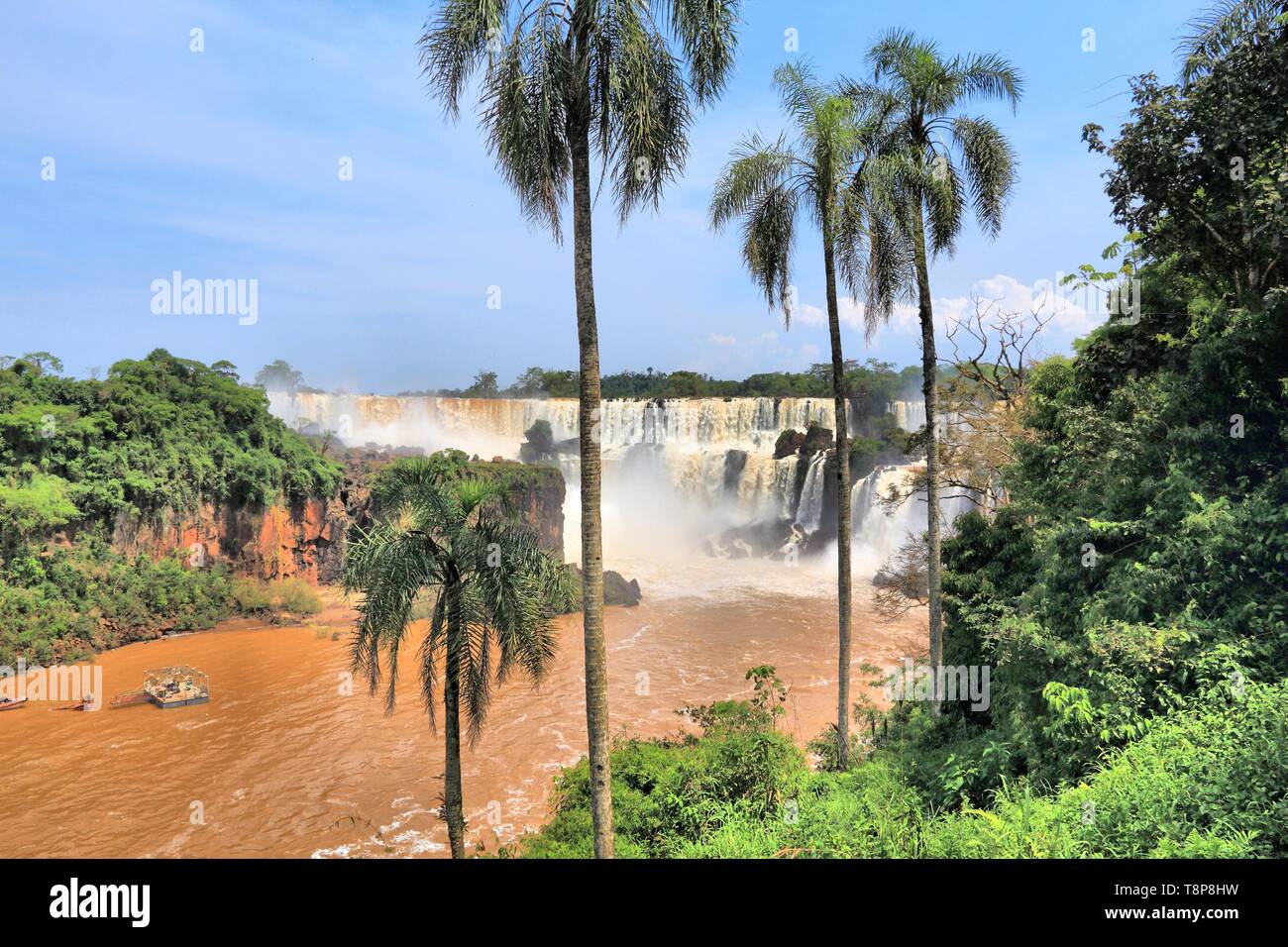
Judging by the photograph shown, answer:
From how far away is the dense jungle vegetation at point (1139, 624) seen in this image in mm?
4625

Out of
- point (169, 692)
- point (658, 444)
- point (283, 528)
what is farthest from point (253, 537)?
point (658, 444)

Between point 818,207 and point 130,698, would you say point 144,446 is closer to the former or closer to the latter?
point 130,698

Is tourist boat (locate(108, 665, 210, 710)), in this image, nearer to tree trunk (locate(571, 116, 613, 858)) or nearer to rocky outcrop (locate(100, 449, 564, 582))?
rocky outcrop (locate(100, 449, 564, 582))

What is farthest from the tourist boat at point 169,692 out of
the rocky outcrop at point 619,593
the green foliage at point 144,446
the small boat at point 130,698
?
the rocky outcrop at point 619,593

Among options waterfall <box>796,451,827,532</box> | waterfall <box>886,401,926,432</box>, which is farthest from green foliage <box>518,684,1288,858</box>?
waterfall <box>886,401,926,432</box>

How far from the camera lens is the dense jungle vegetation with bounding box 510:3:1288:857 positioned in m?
4.62

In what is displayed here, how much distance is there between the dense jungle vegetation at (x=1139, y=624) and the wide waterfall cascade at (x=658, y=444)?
26421 millimetres

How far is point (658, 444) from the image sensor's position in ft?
152

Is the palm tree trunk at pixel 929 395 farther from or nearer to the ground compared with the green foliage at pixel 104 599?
farther from the ground

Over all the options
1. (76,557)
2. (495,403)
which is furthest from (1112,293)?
(495,403)

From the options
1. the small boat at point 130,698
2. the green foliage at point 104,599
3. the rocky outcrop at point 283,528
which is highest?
the rocky outcrop at point 283,528

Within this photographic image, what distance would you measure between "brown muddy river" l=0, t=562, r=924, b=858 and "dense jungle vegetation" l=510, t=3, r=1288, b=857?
471 cm

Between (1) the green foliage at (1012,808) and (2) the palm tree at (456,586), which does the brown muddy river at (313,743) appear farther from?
(1) the green foliage at (1012,808)
